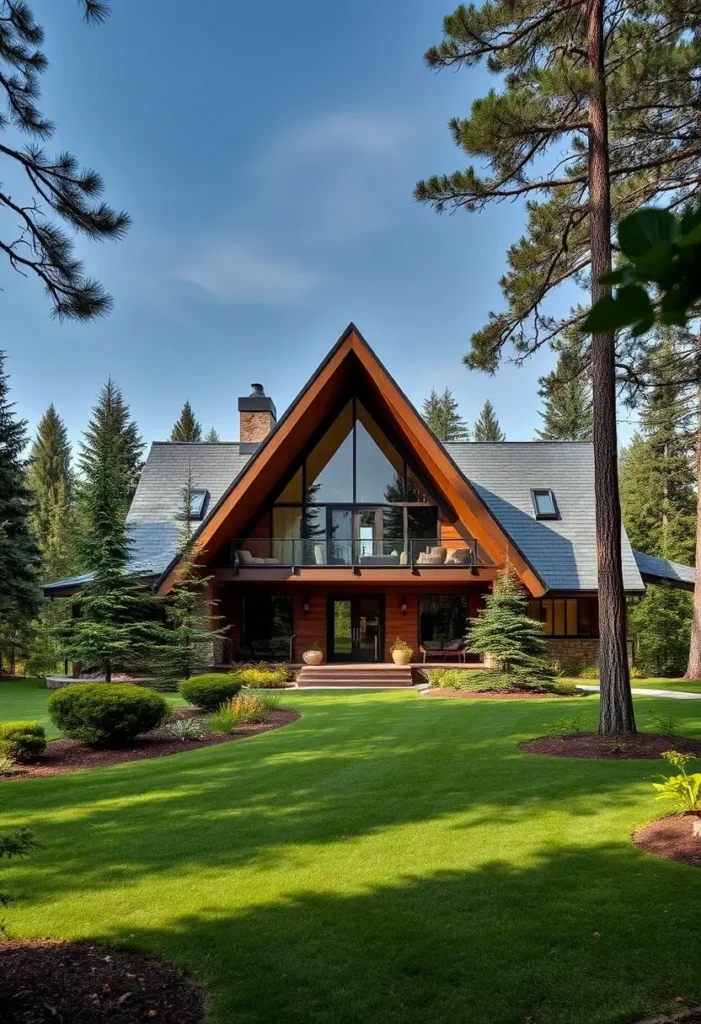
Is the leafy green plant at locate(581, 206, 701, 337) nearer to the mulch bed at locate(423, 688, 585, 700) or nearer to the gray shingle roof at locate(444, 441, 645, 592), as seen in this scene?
the mulch bed at locate(423, 688, 585, 700)

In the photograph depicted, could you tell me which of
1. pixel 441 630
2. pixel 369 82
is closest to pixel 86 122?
pixel 369 82

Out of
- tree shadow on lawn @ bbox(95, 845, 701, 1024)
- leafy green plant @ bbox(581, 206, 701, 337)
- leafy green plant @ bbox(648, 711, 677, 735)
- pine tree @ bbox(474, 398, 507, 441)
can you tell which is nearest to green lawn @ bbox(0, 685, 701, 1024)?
tree shadow on lawn @ bbox(95, 845, 701, 1024)

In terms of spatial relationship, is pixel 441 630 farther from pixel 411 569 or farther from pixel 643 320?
pixel 643 320

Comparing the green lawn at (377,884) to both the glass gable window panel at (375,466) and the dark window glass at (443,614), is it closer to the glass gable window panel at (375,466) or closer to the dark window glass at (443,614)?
the dark window glass at (443,614)

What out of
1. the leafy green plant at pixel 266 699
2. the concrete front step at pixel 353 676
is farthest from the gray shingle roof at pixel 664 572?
the leafy green plant at pixel 266 699

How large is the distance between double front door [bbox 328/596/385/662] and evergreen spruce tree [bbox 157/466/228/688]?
3829 millimetres

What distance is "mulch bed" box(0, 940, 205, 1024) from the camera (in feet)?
10.1

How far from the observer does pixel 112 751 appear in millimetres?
9258

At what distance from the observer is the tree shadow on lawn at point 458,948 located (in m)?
3.18

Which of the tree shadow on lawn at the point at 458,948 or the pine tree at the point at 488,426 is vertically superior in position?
the pine tree at the point at 488,426

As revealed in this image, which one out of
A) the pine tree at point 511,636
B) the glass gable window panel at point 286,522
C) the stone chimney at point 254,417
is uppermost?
the stone chimney at point 254,417

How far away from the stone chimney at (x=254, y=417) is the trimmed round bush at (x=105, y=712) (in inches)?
582

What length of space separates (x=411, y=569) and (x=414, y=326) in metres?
7.36

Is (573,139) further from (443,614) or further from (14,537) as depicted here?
(14,537)
